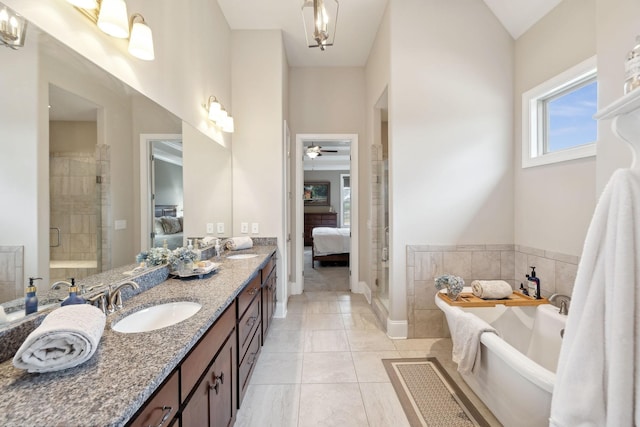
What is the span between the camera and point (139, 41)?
1438 mm

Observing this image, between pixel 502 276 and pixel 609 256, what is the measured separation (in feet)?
6.92

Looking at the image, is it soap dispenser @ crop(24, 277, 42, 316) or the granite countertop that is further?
soap dispenser @ crop(24, 277, 42, 316)

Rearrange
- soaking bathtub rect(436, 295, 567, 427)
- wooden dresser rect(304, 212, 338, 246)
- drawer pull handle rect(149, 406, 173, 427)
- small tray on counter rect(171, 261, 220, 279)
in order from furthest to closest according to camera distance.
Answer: wooden dresser rect(304, 212, 338, 246)
small tray on counter rect(171, 261, 220, 279)
soaking bathtub rect(436, 295, 567, 427)
drawer pull handle rect(149, 406, 173, 427)

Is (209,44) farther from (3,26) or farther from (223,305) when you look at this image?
(223,305)

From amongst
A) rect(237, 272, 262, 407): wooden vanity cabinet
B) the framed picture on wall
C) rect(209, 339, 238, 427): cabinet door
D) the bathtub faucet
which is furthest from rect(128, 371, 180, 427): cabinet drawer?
the framed picture on wall

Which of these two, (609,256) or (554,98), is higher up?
(554,98)

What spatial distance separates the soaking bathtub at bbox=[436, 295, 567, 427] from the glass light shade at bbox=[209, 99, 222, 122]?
8.47 ft

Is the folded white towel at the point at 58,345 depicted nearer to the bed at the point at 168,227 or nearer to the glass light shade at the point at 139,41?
the bed at the point at 168,227

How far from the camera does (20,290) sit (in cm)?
97

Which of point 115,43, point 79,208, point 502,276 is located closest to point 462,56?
point 502,276

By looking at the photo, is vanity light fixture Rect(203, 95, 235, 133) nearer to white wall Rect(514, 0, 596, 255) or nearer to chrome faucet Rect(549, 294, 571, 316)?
white wall Rect(514, 0, 596, 255)

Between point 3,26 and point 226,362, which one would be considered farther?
point 226,362

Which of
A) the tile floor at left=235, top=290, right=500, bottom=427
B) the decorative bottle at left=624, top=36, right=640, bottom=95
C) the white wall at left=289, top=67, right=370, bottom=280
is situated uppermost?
the white wall at left=289, top=67, right=370, bottom=280

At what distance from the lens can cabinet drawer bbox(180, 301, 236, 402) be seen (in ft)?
3.26
